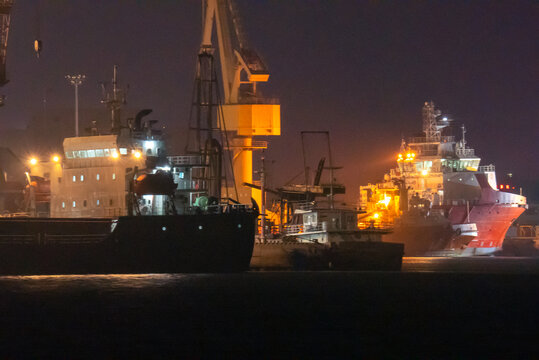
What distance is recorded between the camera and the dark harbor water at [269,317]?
85.4ft

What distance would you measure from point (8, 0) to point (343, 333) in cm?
2948

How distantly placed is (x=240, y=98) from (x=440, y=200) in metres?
26.1

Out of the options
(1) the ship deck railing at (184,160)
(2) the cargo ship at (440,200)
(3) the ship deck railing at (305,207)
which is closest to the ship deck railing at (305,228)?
(3) the ship deck railing at (305,207)

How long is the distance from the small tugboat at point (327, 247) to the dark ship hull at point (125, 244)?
7.28m

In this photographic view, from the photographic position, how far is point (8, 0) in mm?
47156

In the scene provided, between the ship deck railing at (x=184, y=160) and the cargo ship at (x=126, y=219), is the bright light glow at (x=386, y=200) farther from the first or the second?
the ship deck railing at (x=184, y=160)

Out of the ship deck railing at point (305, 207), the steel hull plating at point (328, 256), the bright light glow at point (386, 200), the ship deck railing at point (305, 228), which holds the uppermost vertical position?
the bright light glow at point (386, 200)

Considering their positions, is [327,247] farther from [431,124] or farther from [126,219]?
[431,124]

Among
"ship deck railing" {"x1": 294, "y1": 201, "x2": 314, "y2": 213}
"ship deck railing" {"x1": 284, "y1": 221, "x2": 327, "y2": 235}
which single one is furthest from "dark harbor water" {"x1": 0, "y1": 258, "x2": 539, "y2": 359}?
"ship deck railing" {"x1": 294, "y1": 201, "x2": 314, "y2": 213}

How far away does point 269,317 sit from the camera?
33125mm

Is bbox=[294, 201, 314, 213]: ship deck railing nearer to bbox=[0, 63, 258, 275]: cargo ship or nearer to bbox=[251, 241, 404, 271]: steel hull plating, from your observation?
bbox=[251, 241, 404, 271]: steel hull plating

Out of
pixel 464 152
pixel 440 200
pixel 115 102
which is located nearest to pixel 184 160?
pixel 115 102

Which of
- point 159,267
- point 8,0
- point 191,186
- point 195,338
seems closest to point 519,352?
point 195,338

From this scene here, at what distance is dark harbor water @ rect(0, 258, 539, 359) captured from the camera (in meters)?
26.0
